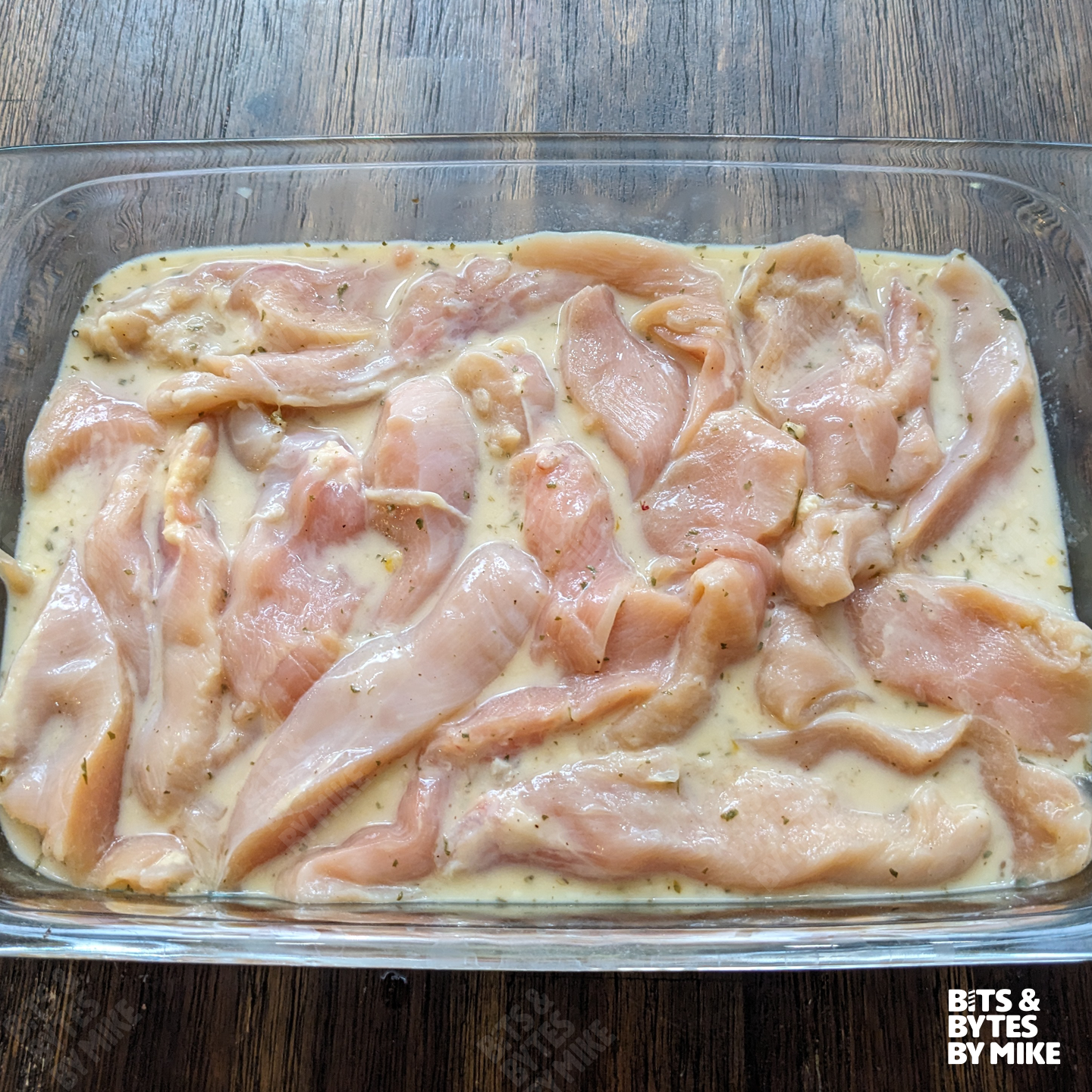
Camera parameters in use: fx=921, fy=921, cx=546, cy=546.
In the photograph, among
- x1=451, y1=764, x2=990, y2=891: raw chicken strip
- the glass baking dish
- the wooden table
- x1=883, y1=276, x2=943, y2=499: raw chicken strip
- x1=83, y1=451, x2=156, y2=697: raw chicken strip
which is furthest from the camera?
the wooden table

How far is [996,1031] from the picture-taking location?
2.16m

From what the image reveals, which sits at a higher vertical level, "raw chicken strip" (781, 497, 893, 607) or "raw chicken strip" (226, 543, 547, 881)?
"raw chicken strip" (781, 497, 893, 607)

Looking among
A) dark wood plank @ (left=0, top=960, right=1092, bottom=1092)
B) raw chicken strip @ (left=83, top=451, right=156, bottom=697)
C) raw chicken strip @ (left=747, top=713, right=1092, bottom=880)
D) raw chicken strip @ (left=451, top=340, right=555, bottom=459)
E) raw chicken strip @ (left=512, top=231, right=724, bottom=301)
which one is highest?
raw chicken strip @ (left=512, top=231, right=724, bottom=301)

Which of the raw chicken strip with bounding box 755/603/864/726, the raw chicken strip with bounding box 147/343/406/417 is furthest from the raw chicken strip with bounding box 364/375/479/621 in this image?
the raw chicken strip with bounding box 755/603/864/726

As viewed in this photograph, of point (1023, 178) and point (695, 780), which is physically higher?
point (1023, 178)

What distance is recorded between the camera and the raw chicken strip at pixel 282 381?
251cm

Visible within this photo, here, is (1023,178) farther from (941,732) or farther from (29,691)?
(29,691)

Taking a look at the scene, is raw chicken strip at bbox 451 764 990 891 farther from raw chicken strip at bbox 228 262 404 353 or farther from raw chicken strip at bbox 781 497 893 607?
raw chicken strip at bbox 228 262 404 353

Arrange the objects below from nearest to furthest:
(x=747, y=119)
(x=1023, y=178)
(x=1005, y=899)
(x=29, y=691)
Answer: (x=1005, y=899)
(x=29, y=691)
(x=1023, y=178)
(x=747, y=119)

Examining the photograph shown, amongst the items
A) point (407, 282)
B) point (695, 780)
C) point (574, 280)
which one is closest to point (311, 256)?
point (407, 282)

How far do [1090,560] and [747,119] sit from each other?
1.72m

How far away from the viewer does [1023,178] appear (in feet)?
8.63

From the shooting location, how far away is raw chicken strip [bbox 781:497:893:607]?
2.22m

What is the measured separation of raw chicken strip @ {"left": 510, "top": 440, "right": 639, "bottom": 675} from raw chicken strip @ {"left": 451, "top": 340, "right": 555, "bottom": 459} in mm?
70
